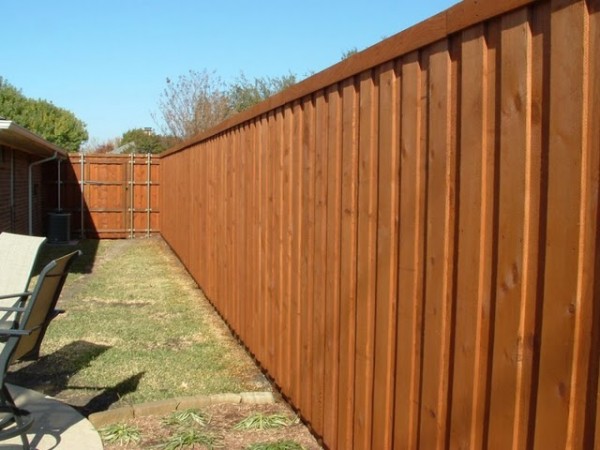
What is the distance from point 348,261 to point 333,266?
250mm

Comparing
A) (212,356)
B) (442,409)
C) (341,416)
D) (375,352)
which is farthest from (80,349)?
(442,409)

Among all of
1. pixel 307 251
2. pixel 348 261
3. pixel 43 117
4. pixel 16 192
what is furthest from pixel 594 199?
pixel 43 117

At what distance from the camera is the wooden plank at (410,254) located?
2594mm

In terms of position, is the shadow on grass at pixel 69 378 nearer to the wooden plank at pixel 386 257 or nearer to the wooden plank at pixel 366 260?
the wooden plank at pixel 366 260

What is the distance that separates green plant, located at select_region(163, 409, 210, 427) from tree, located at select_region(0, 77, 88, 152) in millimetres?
35410

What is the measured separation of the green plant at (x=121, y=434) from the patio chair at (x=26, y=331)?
0.47 metres

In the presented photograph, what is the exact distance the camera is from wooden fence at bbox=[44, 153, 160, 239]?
20.5 meters

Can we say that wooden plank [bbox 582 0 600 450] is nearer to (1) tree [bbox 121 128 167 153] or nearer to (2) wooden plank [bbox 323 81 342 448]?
(2) wooden plank [bbox 323 81 342 448]

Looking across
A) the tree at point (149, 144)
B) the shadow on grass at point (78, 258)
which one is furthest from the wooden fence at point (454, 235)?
the tree at point (149, 144)

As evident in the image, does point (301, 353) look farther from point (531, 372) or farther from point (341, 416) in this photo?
point (531, 372)

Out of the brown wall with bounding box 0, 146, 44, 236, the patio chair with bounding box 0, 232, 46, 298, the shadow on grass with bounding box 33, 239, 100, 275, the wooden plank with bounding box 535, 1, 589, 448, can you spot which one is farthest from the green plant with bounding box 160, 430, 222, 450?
the brown wall with bounding box 0, 146, 44, 236

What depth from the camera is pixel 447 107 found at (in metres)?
2.37

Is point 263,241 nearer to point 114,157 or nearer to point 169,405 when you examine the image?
point 169,405

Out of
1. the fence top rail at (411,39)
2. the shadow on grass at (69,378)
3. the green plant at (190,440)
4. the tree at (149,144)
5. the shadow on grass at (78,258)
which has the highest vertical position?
the tree at (149,144)
